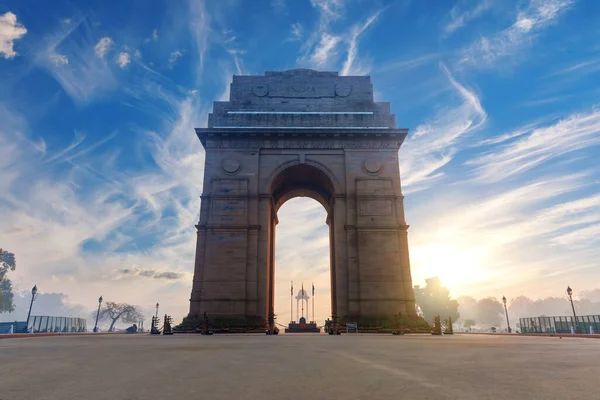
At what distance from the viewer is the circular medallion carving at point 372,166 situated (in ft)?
101

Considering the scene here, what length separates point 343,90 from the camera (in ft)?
111

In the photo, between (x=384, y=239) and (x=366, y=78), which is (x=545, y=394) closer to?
(x=384, y=239)

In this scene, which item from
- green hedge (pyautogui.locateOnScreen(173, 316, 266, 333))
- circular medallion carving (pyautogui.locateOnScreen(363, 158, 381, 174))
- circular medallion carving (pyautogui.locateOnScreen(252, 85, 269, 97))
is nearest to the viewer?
green hedge (pyautogui.locateOnScreen(173, 316, 266, 333))

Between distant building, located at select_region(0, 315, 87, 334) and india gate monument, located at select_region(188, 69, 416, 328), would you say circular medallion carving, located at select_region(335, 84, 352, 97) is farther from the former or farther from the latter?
distant building, located at select_region(0, 315, 87, 334)

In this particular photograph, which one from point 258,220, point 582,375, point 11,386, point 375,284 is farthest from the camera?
point 258,220

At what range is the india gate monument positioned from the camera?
27672mm

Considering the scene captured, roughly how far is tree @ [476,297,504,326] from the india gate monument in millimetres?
149001

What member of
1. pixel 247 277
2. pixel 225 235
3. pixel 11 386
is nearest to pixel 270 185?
pixel 225 235

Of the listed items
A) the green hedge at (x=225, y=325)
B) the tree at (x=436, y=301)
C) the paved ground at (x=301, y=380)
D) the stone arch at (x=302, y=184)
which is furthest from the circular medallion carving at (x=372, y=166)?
the tree at (x=436, y=301)

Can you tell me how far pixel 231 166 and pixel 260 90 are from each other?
7673mm

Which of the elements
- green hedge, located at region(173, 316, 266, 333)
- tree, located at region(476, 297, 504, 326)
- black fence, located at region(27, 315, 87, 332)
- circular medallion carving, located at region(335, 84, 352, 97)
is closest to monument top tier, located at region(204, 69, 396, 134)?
circular medallion carving, located at region(335, 84, 352, 97)

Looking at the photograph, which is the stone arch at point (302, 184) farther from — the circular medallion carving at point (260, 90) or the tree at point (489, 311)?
the tree at point (489, 311)

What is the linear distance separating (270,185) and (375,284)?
11.0m

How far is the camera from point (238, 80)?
34.2 m
